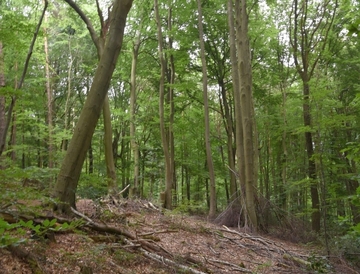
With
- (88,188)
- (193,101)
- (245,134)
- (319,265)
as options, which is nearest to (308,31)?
(193,101)

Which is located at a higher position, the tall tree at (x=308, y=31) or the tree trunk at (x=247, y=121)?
the tall tree at (x=308, y=31)

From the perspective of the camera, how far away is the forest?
19.7 ft

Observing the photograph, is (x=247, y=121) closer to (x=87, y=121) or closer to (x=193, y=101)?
(x=87, y=121)

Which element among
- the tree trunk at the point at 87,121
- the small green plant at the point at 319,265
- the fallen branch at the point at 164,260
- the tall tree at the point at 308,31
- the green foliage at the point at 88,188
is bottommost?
the small green plant at the point at 319,265

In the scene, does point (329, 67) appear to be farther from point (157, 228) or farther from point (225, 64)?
point (157, 228)

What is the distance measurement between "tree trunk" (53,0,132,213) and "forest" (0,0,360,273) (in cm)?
2

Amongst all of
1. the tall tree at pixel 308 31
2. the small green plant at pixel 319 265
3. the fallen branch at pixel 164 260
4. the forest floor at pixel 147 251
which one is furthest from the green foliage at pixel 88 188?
the tall tree at pixel 308 31

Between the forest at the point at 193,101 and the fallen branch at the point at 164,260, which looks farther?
the forest at the point at 193,101

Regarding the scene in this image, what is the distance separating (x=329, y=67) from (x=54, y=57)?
16.7 meters

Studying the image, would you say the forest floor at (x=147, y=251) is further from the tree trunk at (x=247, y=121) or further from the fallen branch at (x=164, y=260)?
the tree trunk at (x=247, y=121)

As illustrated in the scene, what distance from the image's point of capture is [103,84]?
5.81 metres

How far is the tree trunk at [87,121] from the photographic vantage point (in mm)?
5590

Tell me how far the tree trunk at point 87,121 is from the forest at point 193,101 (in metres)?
0.02

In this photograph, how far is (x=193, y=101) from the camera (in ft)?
54.5
